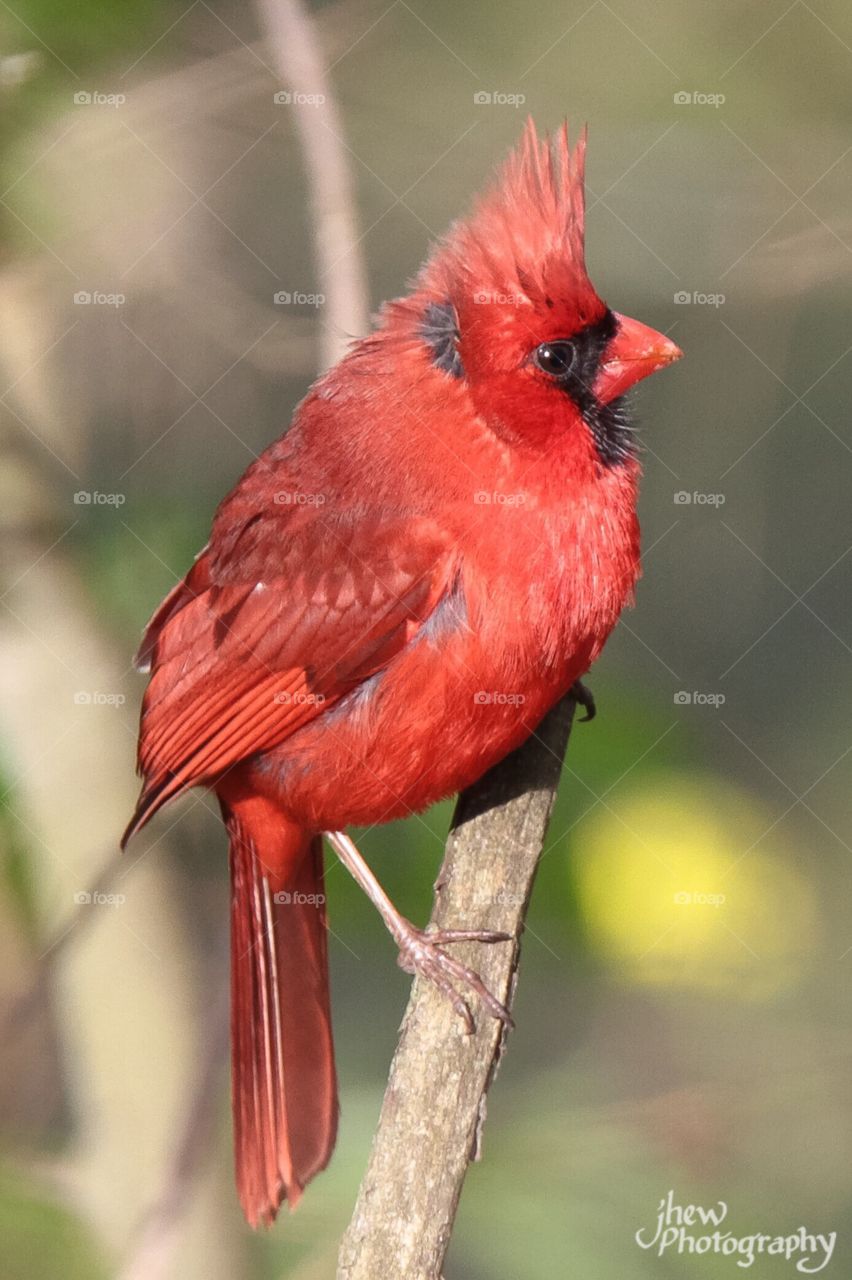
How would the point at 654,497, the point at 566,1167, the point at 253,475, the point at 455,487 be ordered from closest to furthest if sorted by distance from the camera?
the point at 455,487 < the point at 253,475 < the point at 566,1167 < the point at 654,497

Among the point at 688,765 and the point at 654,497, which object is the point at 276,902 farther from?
the point at 654,497

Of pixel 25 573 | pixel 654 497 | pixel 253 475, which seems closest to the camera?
pixel 253 475

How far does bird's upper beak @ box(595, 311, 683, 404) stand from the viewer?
1.78 metres

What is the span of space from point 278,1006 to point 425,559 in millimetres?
734

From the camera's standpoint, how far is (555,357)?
172 centimetres

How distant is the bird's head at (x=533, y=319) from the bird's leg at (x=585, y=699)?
0.42 metres

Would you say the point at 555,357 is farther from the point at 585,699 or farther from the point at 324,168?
the point at 324,168

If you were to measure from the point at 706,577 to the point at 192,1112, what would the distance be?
1.33 metres

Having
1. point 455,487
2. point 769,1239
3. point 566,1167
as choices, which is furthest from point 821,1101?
point 455,487

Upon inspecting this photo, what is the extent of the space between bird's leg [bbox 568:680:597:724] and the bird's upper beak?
1.59 feet

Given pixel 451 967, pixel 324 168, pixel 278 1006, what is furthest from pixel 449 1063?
pixel 324 168

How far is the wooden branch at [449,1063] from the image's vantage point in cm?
144

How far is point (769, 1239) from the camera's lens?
2.50 meters

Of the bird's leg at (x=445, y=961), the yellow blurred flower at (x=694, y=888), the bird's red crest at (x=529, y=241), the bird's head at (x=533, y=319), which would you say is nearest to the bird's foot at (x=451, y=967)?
the bird's leg at (x=445, y=961)
